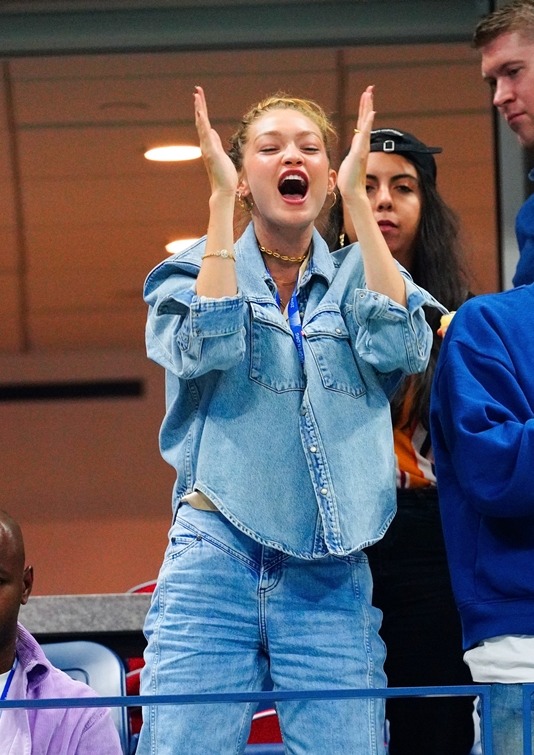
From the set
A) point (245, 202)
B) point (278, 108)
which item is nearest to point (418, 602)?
point (245, 202)

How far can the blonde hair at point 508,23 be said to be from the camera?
8.96 feet

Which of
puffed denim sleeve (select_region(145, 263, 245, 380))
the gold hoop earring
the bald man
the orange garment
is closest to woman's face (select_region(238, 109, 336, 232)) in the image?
the gold hoop earring

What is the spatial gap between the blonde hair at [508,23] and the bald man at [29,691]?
1.46 meters

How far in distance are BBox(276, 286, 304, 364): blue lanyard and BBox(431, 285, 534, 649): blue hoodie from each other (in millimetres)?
274

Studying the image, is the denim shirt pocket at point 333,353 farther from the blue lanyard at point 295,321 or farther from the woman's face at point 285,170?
the woman's face at point 285,170

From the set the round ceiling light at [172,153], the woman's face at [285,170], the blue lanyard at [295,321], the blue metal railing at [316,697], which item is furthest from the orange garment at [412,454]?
the round ceiling light at [172,153]

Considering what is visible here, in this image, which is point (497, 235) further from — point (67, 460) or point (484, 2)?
point (67, 460)

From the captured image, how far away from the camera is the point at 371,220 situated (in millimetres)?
2410

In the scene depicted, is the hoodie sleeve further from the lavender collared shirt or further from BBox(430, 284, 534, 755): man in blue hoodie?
the lavender collared shirt

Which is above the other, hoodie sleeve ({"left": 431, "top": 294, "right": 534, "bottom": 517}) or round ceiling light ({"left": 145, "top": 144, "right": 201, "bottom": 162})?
round ceiling light ({"left": 145, "top": 144, "right": 201, "bottom": 162})

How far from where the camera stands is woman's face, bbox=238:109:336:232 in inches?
97.3

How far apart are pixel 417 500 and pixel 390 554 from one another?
0.12 m

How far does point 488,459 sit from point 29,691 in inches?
45.6

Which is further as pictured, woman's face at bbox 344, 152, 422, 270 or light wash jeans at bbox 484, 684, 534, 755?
woman's face at bbox 344, 152, 422, 270
